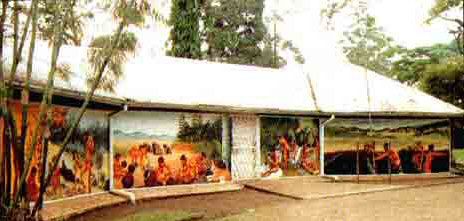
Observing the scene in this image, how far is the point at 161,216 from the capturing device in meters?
9.02

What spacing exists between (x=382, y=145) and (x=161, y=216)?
9.20m

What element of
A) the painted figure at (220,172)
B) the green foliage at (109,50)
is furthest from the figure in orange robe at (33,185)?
the painted figure at (220,172)

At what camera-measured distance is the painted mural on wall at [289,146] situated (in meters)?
15.2

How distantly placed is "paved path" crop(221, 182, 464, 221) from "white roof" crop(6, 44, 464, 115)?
3.87 meters

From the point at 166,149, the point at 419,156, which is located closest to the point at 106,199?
the point at 166,149

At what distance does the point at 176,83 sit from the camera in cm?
1450

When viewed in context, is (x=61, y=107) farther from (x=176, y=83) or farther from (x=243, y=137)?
(x=243, y=137)

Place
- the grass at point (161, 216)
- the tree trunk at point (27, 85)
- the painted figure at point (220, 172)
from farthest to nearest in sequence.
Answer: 1. the painted figure at point (220, 172)
2. the grass at point (161, 216)
3. the tree trunk at point (27, 85)

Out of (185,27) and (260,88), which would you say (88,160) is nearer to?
(260,88)

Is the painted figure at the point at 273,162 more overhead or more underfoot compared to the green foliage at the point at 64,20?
more underfoot

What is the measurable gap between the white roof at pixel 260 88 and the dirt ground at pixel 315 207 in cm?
267

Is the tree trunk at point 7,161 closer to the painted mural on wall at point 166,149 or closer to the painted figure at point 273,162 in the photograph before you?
the painted mural on wall at point 166,149

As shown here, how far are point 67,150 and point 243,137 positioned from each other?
576cm

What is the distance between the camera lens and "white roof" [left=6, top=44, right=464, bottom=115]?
44.0 feet
